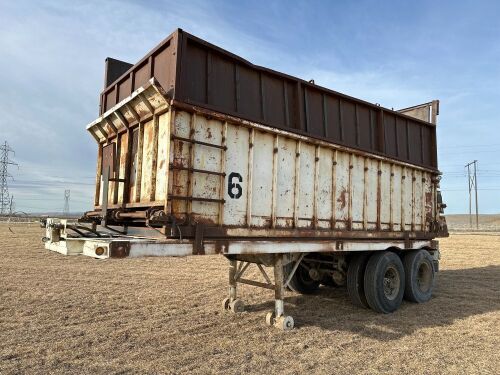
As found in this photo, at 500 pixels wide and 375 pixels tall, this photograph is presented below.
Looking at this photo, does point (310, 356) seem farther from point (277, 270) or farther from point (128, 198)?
point (128, 198)

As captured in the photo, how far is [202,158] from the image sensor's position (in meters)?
5.27

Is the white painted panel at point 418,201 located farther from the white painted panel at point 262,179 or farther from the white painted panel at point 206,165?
the white painted panel at point 206,165

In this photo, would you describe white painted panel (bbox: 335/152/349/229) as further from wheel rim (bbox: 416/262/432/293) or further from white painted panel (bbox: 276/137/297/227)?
wheel rim (bbox: 416/262/432/293)

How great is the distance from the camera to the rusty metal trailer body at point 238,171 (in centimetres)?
507

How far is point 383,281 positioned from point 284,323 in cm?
256

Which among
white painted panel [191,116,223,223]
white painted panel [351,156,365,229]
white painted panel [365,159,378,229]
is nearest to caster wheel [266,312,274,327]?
white painted panel [191,116,223,223]

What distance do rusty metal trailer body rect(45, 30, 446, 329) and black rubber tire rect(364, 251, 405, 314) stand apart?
6cm

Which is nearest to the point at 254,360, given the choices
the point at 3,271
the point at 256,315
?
the point at 256,315

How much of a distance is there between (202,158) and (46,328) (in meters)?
3.42

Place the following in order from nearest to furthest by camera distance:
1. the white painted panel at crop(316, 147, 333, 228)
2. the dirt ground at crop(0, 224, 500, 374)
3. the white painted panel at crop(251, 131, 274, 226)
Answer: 1. the dirt ground at crop(0, 224, 500, 374)
2. the white painted panel at crop(251, 131, 274, 226)
3. the white painted panel at crop(316, 147, 333, 228)

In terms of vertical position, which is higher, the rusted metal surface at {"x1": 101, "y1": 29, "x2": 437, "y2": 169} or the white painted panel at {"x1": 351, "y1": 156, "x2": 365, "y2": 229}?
the rusted metal surface at {"x1": 101, "y1": 29, "x2": 437, "y2": 169}

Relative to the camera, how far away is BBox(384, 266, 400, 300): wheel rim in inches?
314

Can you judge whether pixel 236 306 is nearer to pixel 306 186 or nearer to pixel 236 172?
pixel 306 186

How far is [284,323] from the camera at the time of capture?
612cm
